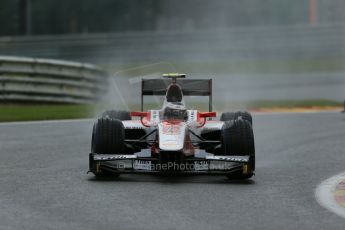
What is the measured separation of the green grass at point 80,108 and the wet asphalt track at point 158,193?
3647 mm

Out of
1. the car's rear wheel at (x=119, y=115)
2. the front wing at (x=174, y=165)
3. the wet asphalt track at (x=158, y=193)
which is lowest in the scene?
the wet asphalt track at (x=158, y=193)

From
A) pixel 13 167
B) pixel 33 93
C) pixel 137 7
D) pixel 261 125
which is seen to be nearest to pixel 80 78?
pixel 33 93

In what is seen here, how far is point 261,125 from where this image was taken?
58.1 ft

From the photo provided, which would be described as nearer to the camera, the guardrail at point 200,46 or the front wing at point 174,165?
the front wing at point 174,165

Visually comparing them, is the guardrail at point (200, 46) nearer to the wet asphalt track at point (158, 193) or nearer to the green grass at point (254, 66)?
the green grass at point (254, 66)

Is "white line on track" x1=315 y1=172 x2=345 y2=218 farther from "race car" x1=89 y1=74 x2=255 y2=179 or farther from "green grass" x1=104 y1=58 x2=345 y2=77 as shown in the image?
"green grass" x1=104 y1=58 x2=345 y2=77

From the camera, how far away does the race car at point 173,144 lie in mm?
10820

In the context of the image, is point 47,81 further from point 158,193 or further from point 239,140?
point 158,193

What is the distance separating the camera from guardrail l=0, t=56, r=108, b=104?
21203mm

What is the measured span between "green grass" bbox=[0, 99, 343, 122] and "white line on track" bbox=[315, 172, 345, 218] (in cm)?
763

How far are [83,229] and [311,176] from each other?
13.8ft

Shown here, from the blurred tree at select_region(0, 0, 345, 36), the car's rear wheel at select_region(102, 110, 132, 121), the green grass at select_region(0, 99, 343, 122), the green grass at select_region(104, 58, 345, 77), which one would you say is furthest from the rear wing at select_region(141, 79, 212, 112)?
the blurred tree at select_region(0, 0, 345, 36)

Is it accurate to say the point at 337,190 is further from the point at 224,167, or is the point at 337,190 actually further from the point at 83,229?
the point at 83,229

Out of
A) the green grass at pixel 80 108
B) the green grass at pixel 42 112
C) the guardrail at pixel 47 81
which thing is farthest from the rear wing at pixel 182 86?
the guardrail at pixel 47 81
